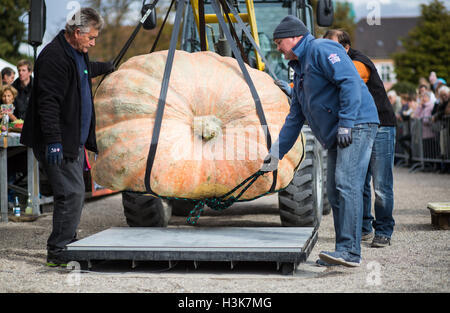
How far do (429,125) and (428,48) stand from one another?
35.9 m

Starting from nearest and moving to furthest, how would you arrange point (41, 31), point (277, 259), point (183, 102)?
point (277, 259) < point (183, 102) < point (41, 31)

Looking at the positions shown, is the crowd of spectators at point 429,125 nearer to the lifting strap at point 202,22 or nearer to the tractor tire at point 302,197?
the tractor tire at point 302,197

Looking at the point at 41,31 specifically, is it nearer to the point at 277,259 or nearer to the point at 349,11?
the point at 277,259

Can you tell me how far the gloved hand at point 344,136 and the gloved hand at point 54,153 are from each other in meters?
2.24

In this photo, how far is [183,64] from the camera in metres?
5.50

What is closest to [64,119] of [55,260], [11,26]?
[55,260]

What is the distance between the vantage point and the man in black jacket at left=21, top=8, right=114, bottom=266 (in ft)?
17.7

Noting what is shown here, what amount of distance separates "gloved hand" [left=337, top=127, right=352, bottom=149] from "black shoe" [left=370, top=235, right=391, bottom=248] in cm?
173

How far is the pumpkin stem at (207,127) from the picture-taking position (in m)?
5.23

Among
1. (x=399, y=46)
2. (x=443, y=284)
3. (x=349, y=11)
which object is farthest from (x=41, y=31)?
(x=399, y=46)

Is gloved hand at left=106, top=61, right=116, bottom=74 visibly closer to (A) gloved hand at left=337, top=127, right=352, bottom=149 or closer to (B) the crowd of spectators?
(A) gloved hand at left=337, top=127, right=352, bottom=149

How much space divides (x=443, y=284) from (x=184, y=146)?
219cm

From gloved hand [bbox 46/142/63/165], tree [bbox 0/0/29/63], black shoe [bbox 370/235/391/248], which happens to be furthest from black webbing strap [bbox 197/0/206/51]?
tree [bbox 0/0/29/63]

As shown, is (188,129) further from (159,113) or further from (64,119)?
(64,119)
